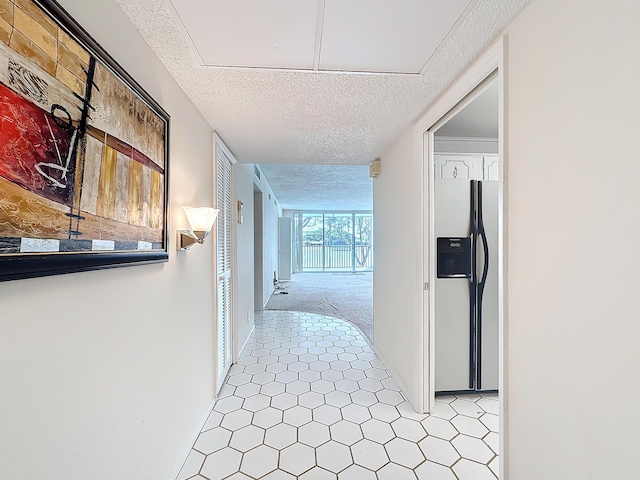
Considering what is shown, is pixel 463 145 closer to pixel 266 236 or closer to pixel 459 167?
pixel 459 167

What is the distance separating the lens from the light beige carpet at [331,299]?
4.84 m

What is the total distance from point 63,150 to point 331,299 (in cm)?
569

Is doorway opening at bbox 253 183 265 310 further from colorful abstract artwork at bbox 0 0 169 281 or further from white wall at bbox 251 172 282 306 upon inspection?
colorful abstract artwork at bbox 0 0 169 281

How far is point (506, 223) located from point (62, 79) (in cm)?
149

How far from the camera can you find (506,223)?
3.86 feet

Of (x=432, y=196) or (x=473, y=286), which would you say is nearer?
(x=432, y=196)

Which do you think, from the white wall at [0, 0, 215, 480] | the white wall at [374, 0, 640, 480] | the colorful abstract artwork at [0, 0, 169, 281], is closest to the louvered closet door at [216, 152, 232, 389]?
the white wall at [0, 0, 215, 480]

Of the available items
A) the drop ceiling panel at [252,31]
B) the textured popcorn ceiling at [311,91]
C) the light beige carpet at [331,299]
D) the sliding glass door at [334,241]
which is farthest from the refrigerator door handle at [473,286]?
the sliding glass door at [334,241]

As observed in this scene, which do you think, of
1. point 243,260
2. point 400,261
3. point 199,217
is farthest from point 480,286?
point 243,260
